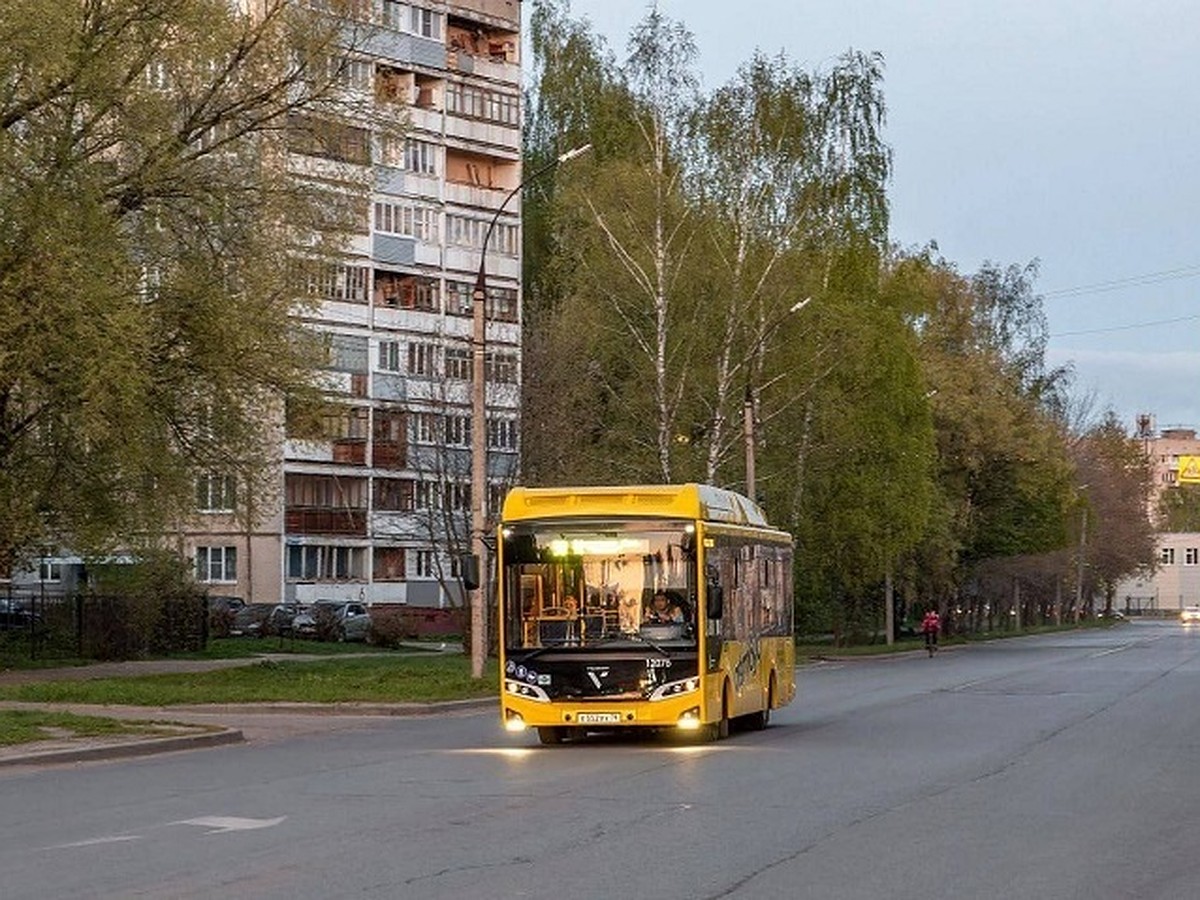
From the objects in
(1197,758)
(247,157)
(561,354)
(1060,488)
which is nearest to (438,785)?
(1197,758)

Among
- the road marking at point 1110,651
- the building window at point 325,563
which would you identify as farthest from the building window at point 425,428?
the building window at point 325,563

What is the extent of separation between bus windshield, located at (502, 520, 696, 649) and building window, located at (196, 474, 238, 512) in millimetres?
18550

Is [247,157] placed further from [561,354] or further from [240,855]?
[240,855]

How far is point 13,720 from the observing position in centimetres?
2845

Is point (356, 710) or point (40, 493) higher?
point (40, 493)

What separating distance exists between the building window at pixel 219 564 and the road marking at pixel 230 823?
71.0m

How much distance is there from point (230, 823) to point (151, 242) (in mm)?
25495

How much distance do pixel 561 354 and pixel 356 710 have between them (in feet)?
93.7

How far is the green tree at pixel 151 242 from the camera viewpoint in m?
37.5

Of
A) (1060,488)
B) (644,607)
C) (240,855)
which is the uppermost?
(1060,488)

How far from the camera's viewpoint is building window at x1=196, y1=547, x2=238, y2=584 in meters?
88.1

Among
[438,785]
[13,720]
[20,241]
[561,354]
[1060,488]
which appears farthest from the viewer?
[1060,488]

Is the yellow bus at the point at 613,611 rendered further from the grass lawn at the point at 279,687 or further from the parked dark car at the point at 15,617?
the parked dark car at the point at 15,617

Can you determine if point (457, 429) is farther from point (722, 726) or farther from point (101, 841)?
point (101, 841)
